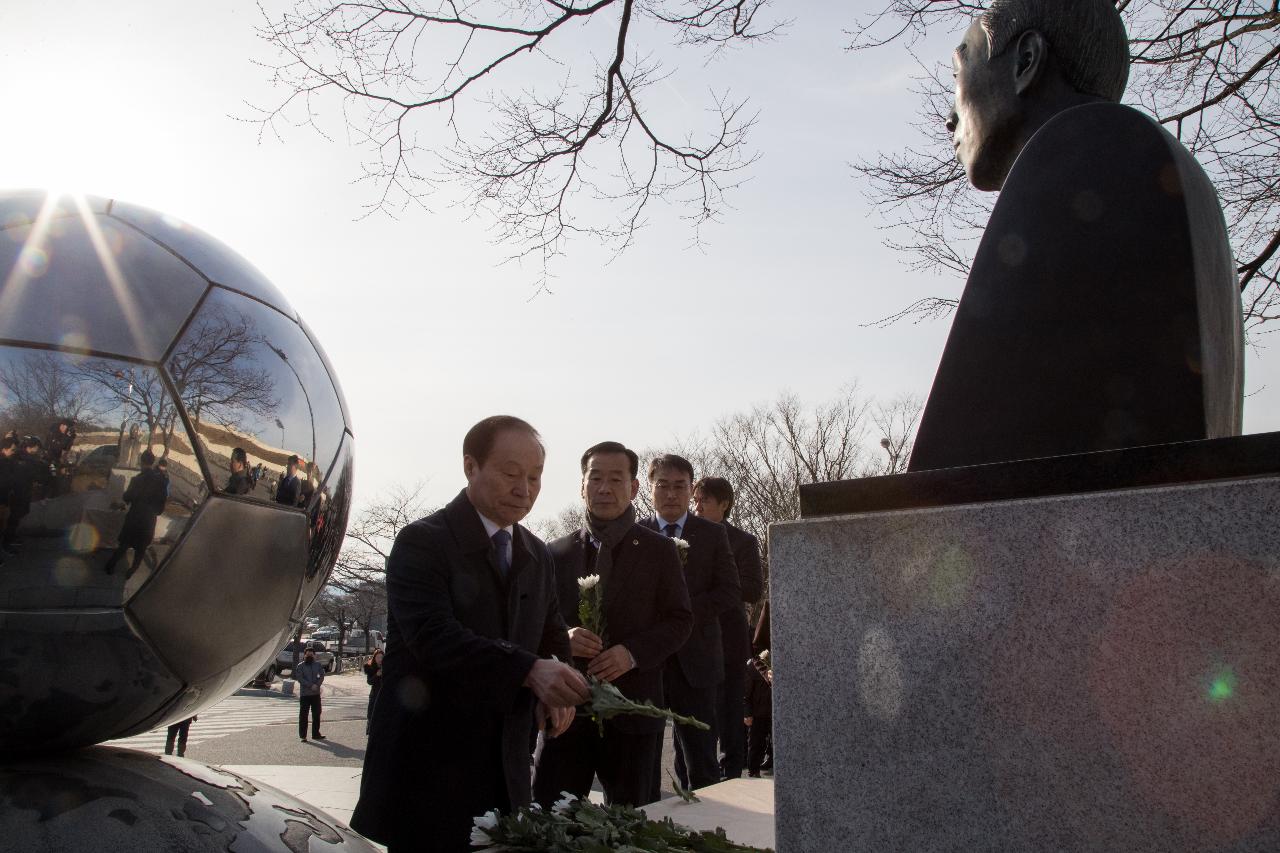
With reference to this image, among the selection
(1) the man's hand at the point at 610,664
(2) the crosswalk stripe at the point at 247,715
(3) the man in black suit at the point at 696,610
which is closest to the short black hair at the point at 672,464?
(3) the man in black suit at the point at 696,610

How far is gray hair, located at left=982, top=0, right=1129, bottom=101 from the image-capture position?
2469 mm

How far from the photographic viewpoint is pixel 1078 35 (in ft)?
8.11

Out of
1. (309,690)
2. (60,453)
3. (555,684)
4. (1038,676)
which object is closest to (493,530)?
(555,684)

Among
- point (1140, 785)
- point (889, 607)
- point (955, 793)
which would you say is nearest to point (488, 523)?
point (889, 607)

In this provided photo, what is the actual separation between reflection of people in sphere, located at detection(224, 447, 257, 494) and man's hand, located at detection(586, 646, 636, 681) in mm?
2279

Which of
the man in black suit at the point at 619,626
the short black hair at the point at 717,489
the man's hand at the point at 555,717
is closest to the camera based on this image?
the man's hand at the point at 555,717

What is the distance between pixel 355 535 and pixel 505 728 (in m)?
41.5

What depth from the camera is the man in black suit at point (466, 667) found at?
2580 millimetres

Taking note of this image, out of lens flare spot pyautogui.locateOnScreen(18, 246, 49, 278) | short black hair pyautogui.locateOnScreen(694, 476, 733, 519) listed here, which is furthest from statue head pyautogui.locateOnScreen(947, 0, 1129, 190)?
short black hair pyautogui.locateOnScreen(694, 476, 733, 519)

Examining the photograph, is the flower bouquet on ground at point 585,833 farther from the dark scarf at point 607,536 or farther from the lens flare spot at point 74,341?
the dark scarf at point 607,536

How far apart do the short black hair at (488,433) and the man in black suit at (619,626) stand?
105cm

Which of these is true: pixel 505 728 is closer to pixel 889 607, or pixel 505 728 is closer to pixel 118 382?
pixel 889 607

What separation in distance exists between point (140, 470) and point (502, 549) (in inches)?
64.1

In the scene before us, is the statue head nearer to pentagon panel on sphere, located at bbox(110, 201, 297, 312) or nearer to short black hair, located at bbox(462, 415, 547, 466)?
short black hair, located at bbox(462, 415, 547, 466)
